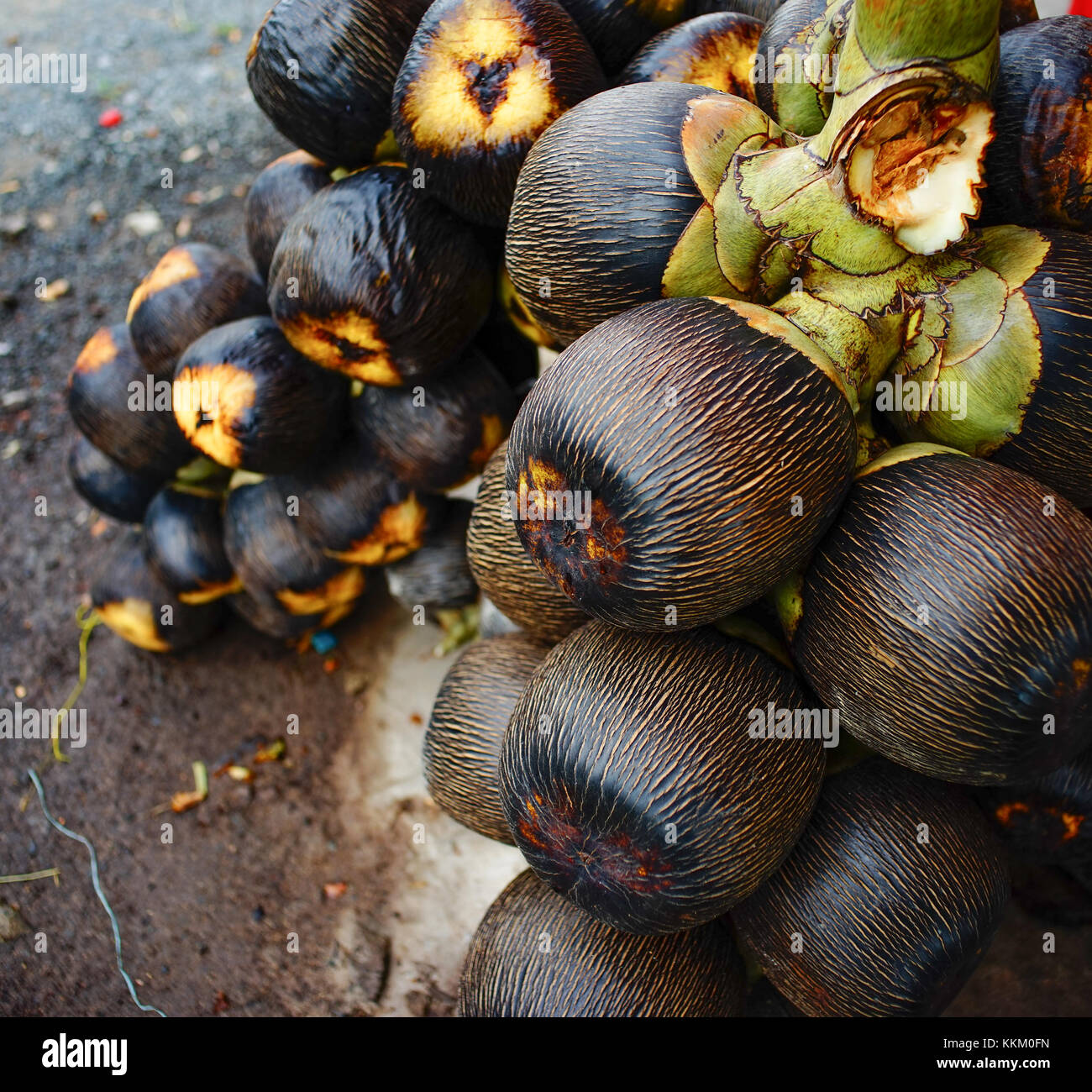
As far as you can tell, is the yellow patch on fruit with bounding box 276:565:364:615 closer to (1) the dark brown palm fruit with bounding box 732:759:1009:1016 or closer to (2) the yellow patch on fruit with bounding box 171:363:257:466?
(2) the yellow patch on fruit with bounding box 171:363:257:466

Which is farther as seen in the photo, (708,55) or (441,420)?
(441,420)

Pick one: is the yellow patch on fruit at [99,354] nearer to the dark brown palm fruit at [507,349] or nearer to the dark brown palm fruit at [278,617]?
the dark brown palm fruit at [278,617]

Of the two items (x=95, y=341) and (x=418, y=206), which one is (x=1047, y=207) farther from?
(x=95, y=341)

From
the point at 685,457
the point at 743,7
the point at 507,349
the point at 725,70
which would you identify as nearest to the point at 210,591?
the point at 507,349

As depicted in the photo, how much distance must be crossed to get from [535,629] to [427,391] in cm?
77

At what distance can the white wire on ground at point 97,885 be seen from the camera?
241cm

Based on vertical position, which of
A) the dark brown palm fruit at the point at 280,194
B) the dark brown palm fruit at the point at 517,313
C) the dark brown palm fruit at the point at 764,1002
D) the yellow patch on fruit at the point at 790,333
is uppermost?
the yellow patch on fruit at the point at 790,333

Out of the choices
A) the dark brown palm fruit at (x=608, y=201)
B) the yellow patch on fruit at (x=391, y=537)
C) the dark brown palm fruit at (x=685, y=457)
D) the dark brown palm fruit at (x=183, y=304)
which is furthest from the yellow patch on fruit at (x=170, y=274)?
the dark brown palm fruit at (x=685, y=457)

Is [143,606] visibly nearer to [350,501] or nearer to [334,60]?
[350,501]

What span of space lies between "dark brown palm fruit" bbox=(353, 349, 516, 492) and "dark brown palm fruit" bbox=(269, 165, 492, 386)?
6.5 inches

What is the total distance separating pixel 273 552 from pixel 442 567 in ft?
1.72

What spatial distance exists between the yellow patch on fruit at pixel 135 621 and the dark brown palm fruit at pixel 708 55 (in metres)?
2.23

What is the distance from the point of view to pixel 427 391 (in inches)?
92.1

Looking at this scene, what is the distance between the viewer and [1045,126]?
1.51 metres
